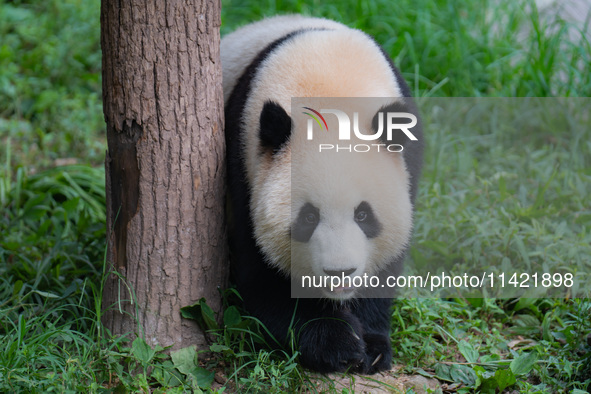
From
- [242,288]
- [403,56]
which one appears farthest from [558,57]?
[242,288]

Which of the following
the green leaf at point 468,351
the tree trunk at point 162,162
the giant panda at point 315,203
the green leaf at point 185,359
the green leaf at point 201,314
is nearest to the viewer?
the giant panda at point 315,203

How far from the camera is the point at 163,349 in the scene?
324cm

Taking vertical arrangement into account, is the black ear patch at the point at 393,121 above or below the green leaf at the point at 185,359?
above

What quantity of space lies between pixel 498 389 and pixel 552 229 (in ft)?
5.16

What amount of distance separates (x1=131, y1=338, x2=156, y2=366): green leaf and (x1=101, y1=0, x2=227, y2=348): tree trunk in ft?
0.47

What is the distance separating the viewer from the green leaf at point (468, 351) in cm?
340

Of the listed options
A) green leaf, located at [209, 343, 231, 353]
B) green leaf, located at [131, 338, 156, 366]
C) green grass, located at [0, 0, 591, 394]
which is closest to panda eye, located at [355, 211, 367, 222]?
green grass, located at [0, 0, 591, 394]

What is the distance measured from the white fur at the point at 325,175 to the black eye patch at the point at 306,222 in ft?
0.09

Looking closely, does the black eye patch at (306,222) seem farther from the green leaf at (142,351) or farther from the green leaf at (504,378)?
the green leaf at (504,378)

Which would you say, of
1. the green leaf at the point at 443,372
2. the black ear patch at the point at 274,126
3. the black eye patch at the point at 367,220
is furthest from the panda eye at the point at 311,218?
the green leaf at the point at 443,372

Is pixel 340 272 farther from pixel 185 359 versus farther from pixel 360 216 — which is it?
pixel 185 359

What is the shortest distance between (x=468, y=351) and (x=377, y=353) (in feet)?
1.66

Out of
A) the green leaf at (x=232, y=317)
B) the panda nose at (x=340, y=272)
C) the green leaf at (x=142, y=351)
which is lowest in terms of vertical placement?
the green leaf at (x=142, y=351)

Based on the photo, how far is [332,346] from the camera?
3.19 meters
